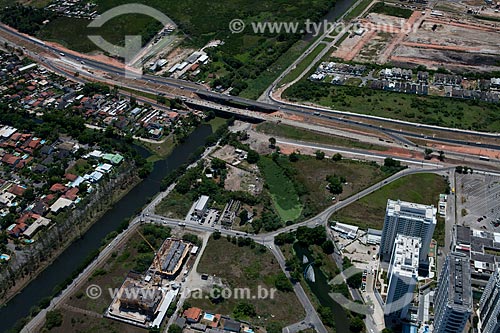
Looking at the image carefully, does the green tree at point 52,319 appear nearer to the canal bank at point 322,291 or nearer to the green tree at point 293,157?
the canal bank at point 322,291

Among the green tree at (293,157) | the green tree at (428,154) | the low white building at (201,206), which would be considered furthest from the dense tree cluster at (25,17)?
the green tree at (428,154)

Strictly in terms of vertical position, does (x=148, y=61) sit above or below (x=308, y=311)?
above

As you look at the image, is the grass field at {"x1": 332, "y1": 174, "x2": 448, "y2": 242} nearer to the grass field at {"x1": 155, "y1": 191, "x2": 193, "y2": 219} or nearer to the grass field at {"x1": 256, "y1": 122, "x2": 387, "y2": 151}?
the grass field at {"x1": 256, "y1": 122, "x2": 387, "y2": 151}

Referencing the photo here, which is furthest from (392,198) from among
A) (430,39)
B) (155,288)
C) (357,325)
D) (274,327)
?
(430,39)

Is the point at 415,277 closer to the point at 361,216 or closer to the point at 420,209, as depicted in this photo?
the point at 420,209

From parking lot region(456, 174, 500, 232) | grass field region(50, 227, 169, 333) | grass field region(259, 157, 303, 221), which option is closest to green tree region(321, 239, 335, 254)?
grass field region(259, 157, 303, 221)

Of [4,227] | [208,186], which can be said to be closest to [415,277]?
[208,186]
